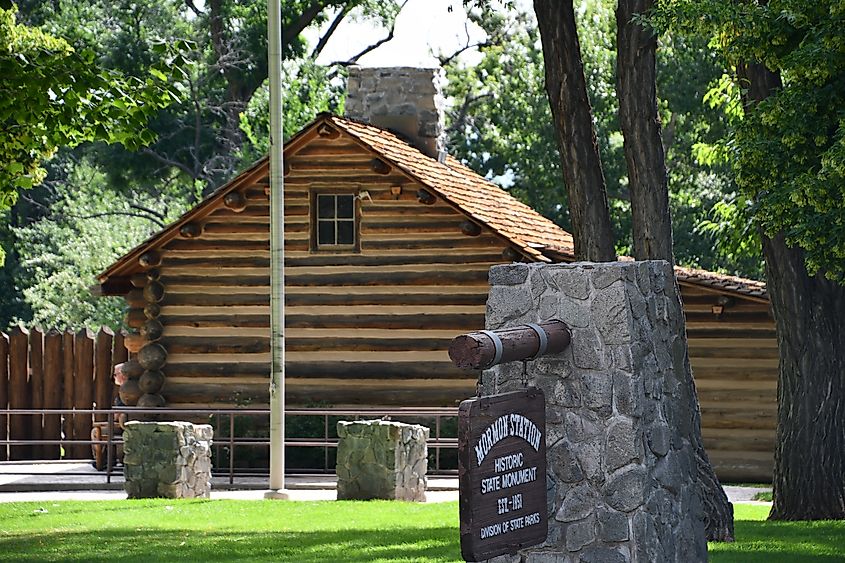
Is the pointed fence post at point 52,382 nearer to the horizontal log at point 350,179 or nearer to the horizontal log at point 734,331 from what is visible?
the horizontal log at point 350,179

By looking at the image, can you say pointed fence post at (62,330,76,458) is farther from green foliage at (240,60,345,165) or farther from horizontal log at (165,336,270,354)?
green foliage at (240,60,345,165)

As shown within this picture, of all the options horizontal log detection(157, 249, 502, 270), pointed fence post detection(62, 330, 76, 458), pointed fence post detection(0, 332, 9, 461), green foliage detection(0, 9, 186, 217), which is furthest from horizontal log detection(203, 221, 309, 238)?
green foliage detection(0, 9, 186, 217)

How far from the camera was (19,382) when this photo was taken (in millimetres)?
25062

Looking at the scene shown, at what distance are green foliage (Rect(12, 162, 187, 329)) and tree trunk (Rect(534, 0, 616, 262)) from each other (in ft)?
91.2

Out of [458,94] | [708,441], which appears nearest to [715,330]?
[708,441]

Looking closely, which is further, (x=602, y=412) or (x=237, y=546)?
(x=237, y=546)

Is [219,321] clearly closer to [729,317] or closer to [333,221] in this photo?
[333,221]

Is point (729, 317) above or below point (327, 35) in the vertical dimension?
below

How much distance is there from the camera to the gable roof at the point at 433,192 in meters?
22.1

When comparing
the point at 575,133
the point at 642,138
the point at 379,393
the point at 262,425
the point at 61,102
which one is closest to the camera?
the point at 61,102

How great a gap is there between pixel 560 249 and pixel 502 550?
15.9 meters

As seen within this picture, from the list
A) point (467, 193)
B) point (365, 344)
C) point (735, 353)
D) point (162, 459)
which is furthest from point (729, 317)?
point (162, 459)

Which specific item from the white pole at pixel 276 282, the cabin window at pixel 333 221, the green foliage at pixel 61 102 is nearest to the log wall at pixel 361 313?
the cabin window at pixel 333 221

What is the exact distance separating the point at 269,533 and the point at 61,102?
439 cm
